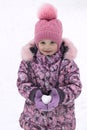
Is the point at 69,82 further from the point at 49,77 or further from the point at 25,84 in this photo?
the point at 25,84

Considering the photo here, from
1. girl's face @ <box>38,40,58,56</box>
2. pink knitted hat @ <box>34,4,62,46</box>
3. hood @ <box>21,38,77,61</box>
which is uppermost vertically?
pink knitted hat @ <box>34,4,62,46</box>

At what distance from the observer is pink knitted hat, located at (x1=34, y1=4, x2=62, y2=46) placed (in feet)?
9.09

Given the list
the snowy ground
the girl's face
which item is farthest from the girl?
the snowy ground

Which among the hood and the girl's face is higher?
the girl's face

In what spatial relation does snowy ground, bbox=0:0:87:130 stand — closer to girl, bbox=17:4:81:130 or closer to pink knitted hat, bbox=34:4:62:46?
girl, bbox=17:4:81:130

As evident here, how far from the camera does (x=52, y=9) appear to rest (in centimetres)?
279

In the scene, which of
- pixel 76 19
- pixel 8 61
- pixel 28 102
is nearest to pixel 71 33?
pixel 76 19

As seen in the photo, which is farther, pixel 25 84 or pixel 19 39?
pixel 19 39

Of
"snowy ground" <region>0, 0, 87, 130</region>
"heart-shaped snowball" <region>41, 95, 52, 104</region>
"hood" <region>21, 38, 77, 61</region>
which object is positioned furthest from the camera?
"snowy ground" <region>0, 0, 87, 130</region>

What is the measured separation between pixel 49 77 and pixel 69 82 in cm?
11

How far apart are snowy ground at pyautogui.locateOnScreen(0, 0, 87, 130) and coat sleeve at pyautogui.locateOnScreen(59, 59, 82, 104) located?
3.13 feet

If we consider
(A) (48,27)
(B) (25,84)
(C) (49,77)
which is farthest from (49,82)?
(A) (48,27)

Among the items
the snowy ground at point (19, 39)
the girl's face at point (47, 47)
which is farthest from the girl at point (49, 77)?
the snowy ground at point (19, 39)

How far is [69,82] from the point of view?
2.78 meters
